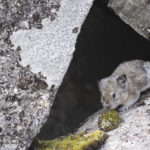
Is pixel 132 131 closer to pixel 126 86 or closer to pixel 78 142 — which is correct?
pixel 78 142

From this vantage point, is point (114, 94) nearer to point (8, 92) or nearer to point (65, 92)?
point (8, 92)

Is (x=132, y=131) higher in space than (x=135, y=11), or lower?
lower

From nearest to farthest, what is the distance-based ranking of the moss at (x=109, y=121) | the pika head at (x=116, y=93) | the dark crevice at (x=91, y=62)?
1. the moss at (x=109, y=121)
2. the pika head at (x=116, y=93)
3. the dark crevice at (x=91, y=62)

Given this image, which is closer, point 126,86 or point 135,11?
point 135,11

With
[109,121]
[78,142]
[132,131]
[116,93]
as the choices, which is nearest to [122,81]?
[116,93]

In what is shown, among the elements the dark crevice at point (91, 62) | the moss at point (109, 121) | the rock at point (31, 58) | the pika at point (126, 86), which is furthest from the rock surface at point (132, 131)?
the dark crevice at point (91, 62)

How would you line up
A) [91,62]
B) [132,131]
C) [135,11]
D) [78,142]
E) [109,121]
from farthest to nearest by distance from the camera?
[91,62] < [135,11] < [109,121] < [78,142] < [132,131]

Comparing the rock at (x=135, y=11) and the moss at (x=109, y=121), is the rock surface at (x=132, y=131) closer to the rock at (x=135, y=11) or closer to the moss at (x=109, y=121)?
the moss at (x=109, y=121)

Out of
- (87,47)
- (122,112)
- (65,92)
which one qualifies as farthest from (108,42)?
(122,112)
